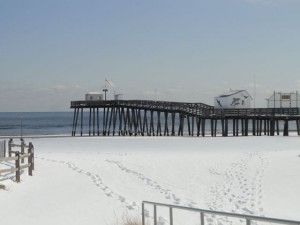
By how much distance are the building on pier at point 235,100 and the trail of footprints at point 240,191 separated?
3562 cm

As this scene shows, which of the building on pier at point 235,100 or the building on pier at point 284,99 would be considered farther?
the building on pier at point 284,99

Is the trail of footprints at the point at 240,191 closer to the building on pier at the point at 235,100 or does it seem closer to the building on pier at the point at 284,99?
the building on pier at the point at 235,100

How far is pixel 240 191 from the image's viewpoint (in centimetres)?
1527

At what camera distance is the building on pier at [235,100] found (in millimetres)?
57469

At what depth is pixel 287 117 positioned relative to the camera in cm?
5222

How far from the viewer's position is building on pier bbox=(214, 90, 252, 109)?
57.5 meters

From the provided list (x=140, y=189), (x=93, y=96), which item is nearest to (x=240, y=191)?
(x=140, y=189)

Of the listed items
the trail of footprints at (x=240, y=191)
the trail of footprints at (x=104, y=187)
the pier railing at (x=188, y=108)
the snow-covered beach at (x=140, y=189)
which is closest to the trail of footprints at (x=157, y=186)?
the snow-covered beach at (x=140, y=189)

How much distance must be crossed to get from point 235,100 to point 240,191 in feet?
142

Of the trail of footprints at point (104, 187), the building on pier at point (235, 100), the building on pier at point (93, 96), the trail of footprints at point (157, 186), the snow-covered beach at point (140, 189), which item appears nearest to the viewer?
the snow-covered beach at point (140, 189)

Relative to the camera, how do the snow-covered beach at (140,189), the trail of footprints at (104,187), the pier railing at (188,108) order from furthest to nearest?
the pier railing at (188,108), the trail of footprints at (104,187), the snow-covered beach at (140,189)

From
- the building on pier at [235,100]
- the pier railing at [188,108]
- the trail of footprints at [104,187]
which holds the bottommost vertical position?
the trail of footprints at [104,187]

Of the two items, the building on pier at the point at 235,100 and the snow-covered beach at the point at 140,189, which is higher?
the building on pier at the point at 235,100

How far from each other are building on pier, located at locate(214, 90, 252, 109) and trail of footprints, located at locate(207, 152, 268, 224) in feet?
117
